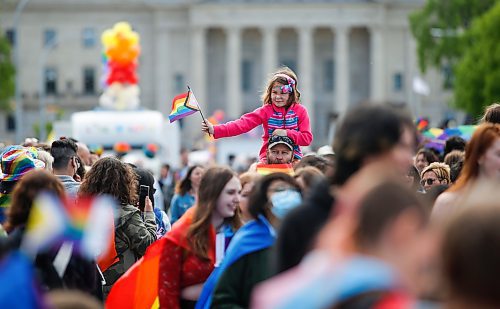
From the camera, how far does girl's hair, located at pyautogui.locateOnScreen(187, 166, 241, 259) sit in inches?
294

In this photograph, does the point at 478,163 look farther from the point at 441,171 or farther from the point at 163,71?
the point at 163,71

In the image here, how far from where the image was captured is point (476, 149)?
24.7 feet

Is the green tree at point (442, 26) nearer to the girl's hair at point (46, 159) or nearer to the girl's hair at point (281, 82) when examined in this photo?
Result: the girl's hair at point (46, 159)

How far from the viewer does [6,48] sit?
260ft

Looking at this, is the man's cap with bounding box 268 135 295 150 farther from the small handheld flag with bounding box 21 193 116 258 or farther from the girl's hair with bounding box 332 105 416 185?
the girl's hair with bounding box 332 105 416 185

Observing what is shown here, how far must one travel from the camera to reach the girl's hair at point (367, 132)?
478cm

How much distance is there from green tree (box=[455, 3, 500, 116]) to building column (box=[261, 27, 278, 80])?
43883 mm

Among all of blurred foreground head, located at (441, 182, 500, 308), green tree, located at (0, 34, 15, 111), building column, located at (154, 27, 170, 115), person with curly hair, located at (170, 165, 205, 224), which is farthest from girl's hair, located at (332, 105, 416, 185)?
building column, located at (154, 27, 170, 115)

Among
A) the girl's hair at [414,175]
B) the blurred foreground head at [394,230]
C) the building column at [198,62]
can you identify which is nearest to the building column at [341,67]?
the building column at [198,62]

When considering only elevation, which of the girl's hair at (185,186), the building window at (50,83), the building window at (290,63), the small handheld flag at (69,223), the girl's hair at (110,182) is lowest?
the building window at (50,83)

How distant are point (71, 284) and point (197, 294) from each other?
3.72 ft

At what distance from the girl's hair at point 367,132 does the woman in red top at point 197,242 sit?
2641 millimetres

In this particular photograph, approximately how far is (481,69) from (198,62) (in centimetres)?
4782

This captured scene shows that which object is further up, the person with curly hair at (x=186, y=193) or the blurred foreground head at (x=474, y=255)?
the blurred foreground head at (x=474, y=255)
